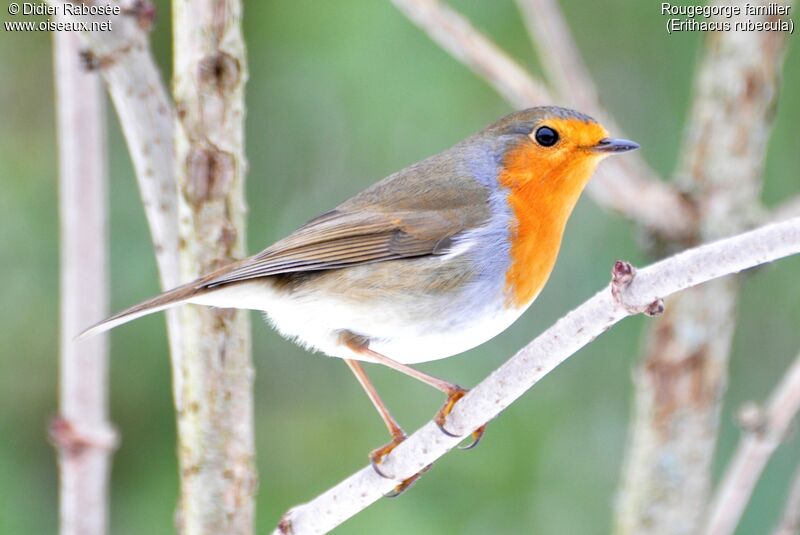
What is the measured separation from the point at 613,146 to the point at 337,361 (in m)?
2.43

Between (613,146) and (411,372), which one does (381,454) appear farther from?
(613,146)

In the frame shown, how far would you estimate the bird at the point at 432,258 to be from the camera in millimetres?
2834

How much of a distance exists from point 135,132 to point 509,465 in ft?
8.06

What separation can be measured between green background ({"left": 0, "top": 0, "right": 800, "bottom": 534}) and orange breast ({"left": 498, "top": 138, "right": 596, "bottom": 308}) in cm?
127

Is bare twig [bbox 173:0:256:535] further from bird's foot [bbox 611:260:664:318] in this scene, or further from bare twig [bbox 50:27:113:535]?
bird's foot [bbox 611:260:664:318]

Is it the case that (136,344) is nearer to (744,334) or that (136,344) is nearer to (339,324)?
(339,324)

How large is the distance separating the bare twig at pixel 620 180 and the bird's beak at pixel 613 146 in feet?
1.66

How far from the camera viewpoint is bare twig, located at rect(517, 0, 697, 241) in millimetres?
3484

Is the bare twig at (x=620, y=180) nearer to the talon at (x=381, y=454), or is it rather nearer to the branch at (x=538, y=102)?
the branch at (x=538, y=102)

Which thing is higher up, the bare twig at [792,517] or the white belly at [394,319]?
the white belly at [394,319]

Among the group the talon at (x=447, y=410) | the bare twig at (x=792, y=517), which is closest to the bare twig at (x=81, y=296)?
the talon at (x=447, y=410)

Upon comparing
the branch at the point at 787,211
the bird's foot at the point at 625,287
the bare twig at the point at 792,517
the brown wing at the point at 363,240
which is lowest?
the bare twig at the point at 792,517

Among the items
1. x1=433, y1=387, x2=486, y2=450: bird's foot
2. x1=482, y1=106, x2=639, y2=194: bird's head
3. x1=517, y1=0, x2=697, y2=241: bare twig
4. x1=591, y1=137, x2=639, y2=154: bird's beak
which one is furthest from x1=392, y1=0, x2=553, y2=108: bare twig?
x1=433, y1=387, x2=486, y2=450: bird's foot

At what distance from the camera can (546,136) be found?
3.10 meters
